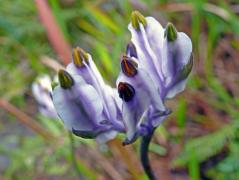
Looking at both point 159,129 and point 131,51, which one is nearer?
point 131,51

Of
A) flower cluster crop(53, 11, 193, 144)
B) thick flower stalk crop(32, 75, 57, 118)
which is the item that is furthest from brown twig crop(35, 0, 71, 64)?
flower cluster crop(53, 11, 193, 144)

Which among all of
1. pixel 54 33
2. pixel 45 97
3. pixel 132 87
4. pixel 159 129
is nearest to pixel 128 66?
pixel 132 87

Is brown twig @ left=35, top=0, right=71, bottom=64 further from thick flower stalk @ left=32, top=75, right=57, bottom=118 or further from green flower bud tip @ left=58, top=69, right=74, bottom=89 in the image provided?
green flower bud tip @ left=58, top=69, right=74, bottom=89

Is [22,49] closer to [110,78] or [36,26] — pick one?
[36,26]

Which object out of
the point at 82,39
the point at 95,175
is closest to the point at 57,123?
the point at 95,175

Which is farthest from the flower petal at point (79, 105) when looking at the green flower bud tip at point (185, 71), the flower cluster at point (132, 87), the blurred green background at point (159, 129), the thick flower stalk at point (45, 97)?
the thick flower stalk at point (45, 97)

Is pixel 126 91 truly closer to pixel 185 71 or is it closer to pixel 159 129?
pixel 185 71
